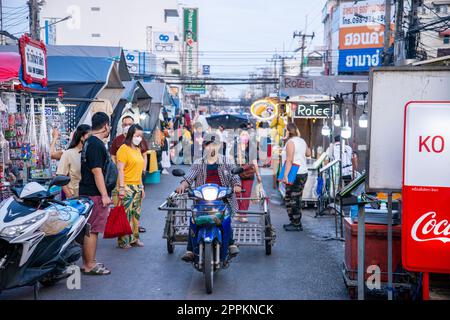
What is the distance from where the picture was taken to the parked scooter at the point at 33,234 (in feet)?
17.1

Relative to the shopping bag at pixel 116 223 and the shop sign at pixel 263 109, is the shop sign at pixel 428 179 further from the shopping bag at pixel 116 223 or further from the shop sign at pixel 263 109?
the shop sign at pixel 263 109

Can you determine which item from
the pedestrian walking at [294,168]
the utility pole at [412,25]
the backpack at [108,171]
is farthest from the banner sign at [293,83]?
the backpack at [108,171]

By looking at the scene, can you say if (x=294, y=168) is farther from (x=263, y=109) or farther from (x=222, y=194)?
(x=263, y=109)

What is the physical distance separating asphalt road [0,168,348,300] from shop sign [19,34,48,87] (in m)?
2.84

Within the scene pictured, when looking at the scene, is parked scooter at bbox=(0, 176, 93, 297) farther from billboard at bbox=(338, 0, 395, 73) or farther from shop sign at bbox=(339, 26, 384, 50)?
shop sign at bbox=(339, 26, 384, 50)

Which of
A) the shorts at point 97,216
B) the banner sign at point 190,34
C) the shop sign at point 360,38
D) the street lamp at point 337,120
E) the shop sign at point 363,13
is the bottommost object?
the shorts at point 97,216

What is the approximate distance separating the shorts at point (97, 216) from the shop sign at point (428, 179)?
3.96 m

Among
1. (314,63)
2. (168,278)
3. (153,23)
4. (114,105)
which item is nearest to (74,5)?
(153,23)

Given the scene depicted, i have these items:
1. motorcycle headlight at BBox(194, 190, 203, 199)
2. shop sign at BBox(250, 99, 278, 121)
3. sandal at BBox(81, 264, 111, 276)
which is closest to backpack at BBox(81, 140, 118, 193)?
sandal at BBox(81, 264, 111, 276)

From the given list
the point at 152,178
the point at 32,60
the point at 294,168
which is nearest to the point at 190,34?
the point at 152,178

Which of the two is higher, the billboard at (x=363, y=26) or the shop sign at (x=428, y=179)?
the billboard at (x=363, y=26)

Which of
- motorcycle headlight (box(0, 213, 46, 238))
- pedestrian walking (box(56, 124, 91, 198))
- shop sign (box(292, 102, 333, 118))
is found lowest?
motorcycle headlight (box(0, 213, 46, 238))

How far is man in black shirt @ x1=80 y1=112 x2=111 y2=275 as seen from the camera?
6844 mm

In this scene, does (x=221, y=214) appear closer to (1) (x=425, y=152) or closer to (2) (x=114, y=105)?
(1) (x=425, y=152)
